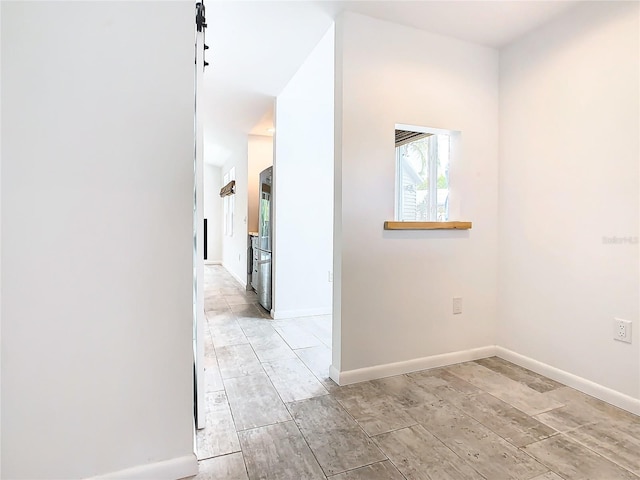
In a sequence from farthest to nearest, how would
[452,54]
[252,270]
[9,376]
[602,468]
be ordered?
[252,270] < [452,54] < [602,468] < [9,376]

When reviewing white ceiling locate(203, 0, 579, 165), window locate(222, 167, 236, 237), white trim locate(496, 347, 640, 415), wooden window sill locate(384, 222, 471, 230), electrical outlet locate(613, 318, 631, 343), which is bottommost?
white trim locate(496, 347, 640, 415)

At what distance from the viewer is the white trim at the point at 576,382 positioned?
184 centimetres

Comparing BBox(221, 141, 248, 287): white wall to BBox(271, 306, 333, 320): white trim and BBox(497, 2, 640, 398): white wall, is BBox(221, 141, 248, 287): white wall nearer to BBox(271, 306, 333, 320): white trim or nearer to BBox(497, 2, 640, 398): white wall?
BBox(271, 306, 333, 320): white trim

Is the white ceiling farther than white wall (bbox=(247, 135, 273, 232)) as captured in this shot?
No

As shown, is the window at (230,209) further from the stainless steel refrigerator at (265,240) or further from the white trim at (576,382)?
the white trim at (576,382)

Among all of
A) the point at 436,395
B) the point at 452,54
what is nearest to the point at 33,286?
the point at 436,395

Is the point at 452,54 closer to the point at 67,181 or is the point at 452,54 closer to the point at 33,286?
the point at 67,181

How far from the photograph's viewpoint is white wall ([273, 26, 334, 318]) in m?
3.76

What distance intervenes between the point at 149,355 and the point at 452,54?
8.62 feet

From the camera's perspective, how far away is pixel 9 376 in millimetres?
1104

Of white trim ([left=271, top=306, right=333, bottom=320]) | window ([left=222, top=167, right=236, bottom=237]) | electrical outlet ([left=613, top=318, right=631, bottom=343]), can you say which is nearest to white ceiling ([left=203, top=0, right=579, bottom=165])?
electrical outlet ([left=613, top=318, right=631, bottom=343])

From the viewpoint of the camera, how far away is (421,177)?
333 cm

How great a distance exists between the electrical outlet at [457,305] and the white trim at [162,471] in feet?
6.23

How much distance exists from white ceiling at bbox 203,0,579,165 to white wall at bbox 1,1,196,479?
44.0 inches
